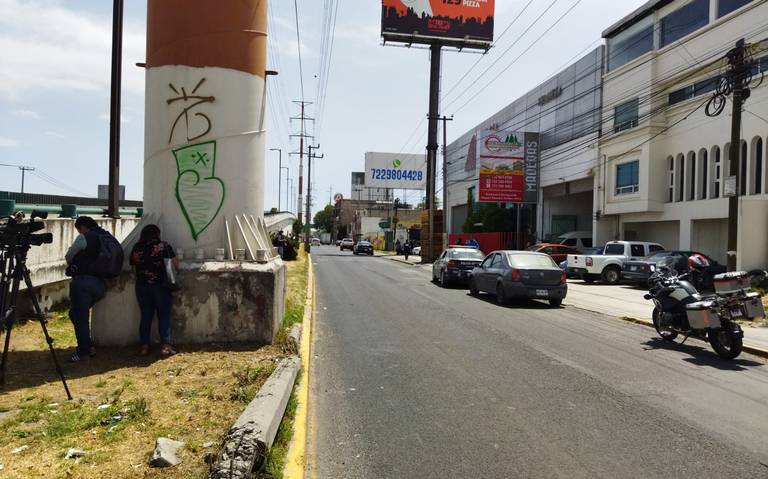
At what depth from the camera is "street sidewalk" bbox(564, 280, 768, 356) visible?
34.3ft

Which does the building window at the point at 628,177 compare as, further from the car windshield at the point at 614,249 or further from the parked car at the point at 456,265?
the parked car at the point at 456,265

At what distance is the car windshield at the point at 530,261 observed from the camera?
1515 cm

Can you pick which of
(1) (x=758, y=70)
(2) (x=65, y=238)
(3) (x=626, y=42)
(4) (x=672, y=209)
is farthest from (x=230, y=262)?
(3) (x=626, y=42)

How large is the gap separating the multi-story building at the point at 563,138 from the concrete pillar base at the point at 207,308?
3157 cm

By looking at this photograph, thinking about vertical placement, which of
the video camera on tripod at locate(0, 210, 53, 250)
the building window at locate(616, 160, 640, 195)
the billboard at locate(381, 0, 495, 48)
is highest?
the billboard at locate(381, 0, 495, 48)

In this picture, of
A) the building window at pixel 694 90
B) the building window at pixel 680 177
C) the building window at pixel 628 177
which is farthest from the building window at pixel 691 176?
the building window at pixel 628 177

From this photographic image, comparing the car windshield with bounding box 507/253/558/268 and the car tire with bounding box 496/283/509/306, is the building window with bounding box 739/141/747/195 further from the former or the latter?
the car tire with bounding box 496/283/509/306

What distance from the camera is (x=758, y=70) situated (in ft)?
76.1

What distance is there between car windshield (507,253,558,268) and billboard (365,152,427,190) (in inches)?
2198

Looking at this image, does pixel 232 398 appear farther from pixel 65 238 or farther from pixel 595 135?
pixel 595 135

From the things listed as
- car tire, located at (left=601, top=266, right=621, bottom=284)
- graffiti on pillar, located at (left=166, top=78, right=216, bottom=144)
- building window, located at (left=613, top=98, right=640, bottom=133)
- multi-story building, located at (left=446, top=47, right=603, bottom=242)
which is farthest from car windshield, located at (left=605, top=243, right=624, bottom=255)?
graffiti on pillar, located at (left=166, top=78, right=216, bottom=144)

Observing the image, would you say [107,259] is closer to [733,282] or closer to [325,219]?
[733,282]

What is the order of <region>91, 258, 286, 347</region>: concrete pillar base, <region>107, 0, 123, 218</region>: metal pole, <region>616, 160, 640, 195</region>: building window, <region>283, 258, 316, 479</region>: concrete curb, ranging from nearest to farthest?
<region>283, 258, 316, 479</region>: concrete curb < <region>91, 258, 286, 347</region>: concrete pillar base < <region>107, 0, 123, 218</region>: metal pole < <region>616, 160, 640, 195</region>: building window

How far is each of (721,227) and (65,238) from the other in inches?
1024
